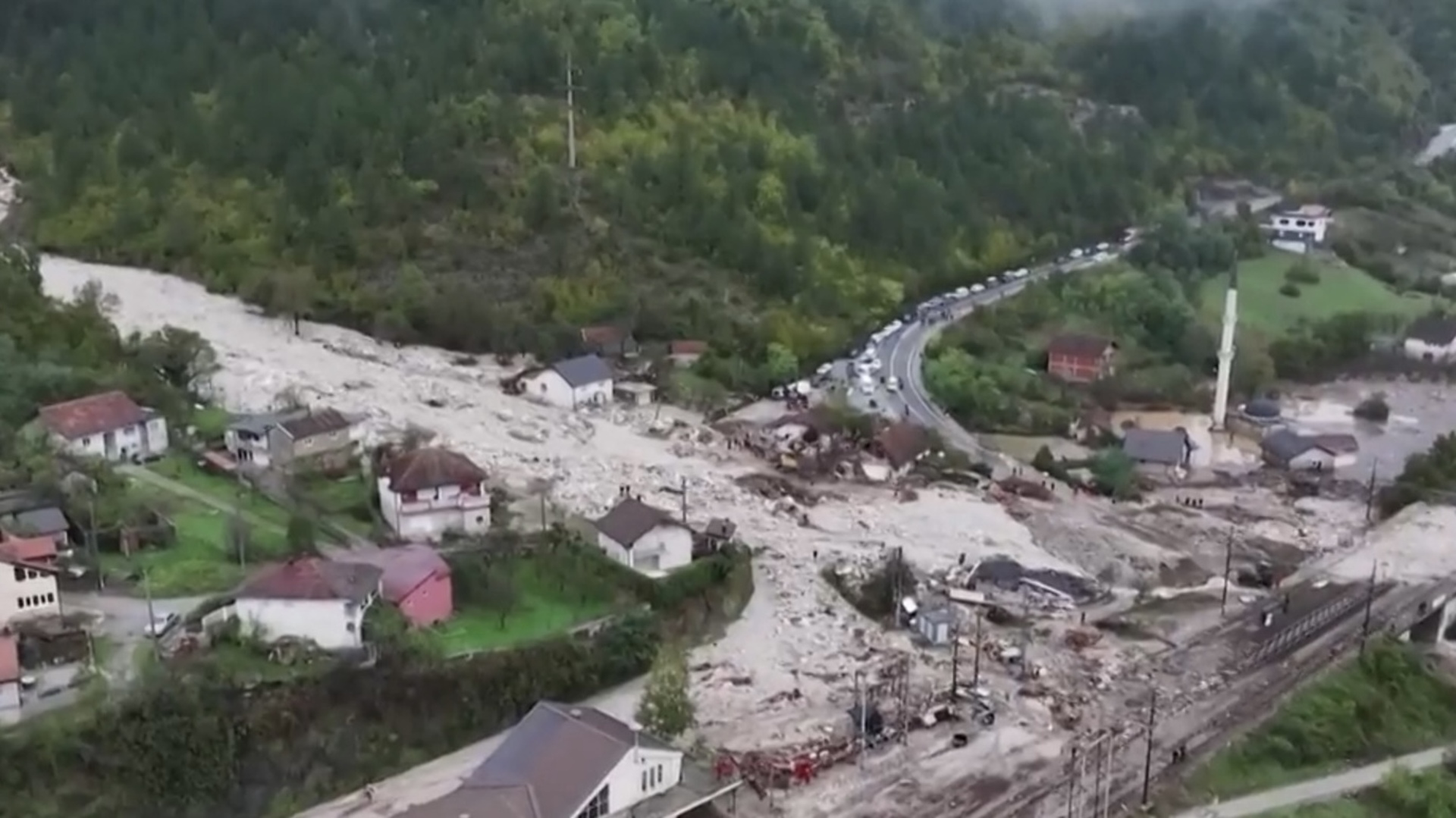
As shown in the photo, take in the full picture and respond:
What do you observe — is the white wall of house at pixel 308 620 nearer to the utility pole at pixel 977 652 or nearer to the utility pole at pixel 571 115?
the utility pole at pixel 977 652

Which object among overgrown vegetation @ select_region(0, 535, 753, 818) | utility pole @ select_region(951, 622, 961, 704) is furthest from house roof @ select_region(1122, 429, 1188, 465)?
overgrown vegetation @ select_region(0, 535, 753, 818)

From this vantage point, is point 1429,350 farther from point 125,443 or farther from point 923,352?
point 125,443

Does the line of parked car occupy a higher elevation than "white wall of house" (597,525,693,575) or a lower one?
lower

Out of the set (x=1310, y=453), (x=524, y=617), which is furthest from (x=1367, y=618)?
(x=524, y=617)

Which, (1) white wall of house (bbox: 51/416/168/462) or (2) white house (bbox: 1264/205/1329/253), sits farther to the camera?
(2) white house (bbox: 1264/205/1329/253)

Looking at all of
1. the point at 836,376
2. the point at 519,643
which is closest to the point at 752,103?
the point at 836,376

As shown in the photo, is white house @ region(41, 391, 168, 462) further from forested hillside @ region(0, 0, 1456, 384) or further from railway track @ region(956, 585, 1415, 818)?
railway track @ region(956, 585, 1415, 818)

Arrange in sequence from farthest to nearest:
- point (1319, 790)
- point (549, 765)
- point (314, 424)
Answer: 1. point (314, 424)
2. point (1319, 790)
3. point (549, 765)
